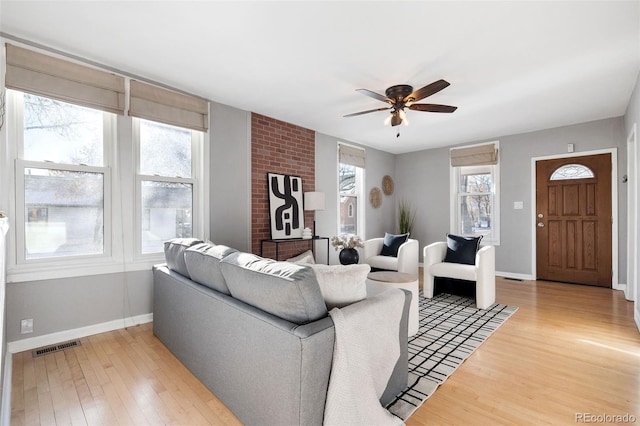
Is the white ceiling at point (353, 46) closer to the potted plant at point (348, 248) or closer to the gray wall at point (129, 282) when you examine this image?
the gray wall at point (129, 282)

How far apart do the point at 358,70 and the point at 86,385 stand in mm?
3189

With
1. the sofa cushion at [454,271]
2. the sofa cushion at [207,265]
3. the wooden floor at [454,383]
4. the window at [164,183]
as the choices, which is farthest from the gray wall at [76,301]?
the sofa cushion at [454,271]

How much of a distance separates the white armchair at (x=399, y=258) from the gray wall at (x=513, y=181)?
184 cm

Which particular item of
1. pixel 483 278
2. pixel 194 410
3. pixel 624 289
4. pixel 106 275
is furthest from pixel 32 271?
pixel 624 289

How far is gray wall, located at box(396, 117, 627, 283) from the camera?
4324 millimetres

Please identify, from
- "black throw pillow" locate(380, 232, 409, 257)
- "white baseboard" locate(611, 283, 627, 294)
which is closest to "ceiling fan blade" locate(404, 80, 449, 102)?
"black throw pillow" locate(380, 232, 409, 257)

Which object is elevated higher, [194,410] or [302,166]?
[302,166]

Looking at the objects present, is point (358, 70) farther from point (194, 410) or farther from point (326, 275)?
point (194, 410)

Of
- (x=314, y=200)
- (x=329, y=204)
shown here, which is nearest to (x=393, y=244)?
(x=329, y=204)

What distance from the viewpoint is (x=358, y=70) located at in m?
2.85

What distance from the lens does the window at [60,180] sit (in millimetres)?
2531

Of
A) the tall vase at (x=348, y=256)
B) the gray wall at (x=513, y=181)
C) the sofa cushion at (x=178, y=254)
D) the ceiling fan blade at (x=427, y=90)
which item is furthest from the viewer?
the gray wall at (x=513, y=181)

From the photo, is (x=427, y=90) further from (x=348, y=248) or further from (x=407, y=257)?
(x=407, y=257)

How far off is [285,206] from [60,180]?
2.44 m
